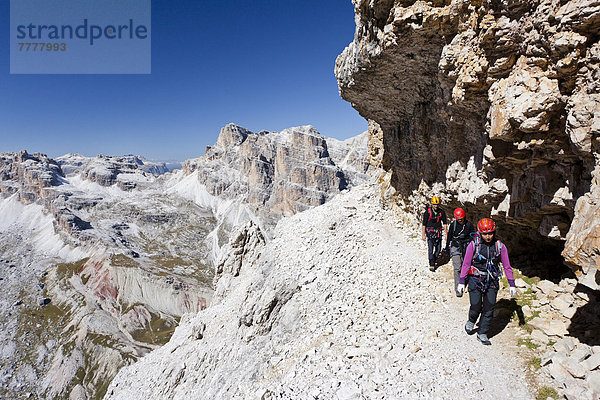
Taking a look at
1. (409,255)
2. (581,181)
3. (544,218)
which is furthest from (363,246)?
(581,181)

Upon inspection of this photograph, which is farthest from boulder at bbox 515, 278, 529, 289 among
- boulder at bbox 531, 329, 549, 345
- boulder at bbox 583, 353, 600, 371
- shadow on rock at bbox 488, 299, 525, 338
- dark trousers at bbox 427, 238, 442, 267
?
boulder at bbox 583, 353, 600, 371

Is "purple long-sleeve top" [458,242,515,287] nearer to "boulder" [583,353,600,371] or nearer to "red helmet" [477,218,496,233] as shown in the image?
"red helmet" [477,218,496,233]

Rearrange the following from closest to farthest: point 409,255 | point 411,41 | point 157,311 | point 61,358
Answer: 1. point 411,41
2. point 409,255
3. point 61,358
4. point 157,311

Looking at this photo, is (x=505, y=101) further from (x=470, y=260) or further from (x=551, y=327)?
(x=551, y=327)

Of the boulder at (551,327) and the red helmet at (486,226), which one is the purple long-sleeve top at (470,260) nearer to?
the red helmet at (486,226)

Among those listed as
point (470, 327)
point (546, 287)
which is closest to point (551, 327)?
point (470, 327)

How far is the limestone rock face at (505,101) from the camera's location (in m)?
7.50

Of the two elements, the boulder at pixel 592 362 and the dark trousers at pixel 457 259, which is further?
the dark trousers at pixel 457 259

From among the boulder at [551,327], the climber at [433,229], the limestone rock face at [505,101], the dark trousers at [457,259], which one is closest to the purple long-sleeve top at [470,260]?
the limestone rock face at [505,101]

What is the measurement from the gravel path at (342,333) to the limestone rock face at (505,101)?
3932 mm

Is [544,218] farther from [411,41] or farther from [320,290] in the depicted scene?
[320,290]

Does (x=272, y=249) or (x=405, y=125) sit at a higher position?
(x=405, y=125)

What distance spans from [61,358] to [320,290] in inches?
7050

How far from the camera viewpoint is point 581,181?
850 cm
